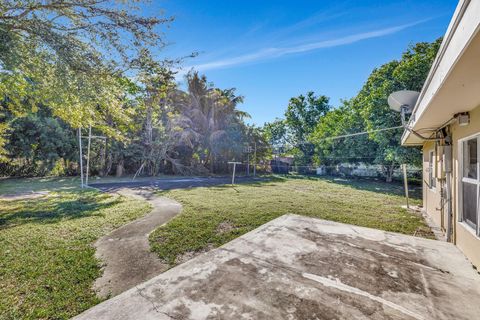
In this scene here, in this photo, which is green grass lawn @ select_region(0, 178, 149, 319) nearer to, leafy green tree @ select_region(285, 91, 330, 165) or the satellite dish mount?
the satellite dish mount

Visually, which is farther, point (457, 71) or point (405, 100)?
point (405, 100)

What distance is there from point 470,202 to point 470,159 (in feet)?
2.00

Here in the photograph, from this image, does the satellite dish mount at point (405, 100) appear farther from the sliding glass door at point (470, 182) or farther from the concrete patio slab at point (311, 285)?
the concrete patio slab at point (311, 285)

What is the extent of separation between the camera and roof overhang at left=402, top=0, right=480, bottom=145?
1.30 meters

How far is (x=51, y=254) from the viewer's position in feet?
11.3

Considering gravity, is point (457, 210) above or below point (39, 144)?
below

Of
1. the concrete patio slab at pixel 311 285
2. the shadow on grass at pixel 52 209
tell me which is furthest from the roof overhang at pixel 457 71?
the shadow on grass at pixel 52 209

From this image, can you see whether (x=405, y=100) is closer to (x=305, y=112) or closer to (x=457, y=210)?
(x=457, y=210)

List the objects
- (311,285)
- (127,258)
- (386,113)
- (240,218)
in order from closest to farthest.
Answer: (311,285), (127,258), (240,218), (386,113)

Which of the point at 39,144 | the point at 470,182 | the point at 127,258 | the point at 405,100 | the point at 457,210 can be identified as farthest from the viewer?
the point at 39,144

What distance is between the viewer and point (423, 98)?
2855mm

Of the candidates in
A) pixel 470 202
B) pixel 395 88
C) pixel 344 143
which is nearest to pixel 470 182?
pixel 470 202

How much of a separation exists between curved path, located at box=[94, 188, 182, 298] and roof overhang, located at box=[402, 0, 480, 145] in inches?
144

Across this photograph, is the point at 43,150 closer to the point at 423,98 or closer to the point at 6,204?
the point at 6,204
